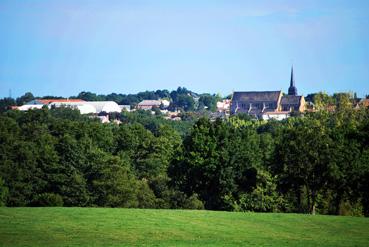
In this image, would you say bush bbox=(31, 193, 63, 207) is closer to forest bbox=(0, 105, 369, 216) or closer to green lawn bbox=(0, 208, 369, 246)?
forest bbox=(0, 105, 369, 216)

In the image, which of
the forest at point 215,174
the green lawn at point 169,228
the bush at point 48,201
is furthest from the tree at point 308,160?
the bush at point 48,201

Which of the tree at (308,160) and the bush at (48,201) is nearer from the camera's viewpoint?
the tree at (308,160)

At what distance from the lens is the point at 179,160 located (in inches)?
2281

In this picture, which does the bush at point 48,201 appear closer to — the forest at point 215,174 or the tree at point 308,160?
the forest at point 215,174

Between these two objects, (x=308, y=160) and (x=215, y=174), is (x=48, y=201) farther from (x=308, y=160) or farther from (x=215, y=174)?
(x=308, y=160)

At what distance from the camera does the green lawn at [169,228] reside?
2850cm

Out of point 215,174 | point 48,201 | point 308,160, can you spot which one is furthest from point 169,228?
point 48,201

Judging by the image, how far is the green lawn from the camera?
28.5 m

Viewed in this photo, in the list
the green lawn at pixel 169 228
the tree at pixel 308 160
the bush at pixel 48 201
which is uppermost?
the tree at pixel 308 160

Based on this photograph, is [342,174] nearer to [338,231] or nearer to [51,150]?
[338,231]

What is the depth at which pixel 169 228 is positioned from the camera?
1270 inches

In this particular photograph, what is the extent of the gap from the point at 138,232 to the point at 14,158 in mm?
41326

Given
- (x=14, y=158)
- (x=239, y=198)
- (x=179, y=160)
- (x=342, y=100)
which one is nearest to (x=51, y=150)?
(x=14, y=158)

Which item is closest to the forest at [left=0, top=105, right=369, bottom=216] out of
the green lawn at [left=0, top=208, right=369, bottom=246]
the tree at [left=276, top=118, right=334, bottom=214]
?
the tree at [left=276, top=118, right=334, bottom=214]
